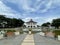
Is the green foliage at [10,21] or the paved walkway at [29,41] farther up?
the green foliage at [10,21]

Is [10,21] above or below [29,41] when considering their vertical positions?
above

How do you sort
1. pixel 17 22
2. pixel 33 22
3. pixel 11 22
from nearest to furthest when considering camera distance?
pixel 33 22, pixel 11 22, pixel 17 22

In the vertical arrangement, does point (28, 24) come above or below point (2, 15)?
below

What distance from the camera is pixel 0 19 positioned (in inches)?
4739

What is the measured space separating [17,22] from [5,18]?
1604cm

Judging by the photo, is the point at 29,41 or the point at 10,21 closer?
the point at 29,41

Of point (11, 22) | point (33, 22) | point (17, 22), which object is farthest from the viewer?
point (17, 22)

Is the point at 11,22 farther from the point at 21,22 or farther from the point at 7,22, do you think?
the point at 21,22

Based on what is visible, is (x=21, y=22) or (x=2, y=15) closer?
(x=2, y=15)

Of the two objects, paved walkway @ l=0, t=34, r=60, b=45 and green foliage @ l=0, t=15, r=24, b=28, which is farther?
green foliage @ l=0, t=15, r=24, b=28

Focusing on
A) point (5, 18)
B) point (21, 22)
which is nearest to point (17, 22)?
point (21, 22)

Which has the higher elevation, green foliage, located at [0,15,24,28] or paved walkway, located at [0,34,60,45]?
green foliage, located at [0,15,24,28]

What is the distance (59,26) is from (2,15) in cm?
4622

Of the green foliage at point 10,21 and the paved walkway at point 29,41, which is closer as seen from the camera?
the paved walkway at point 29,41
